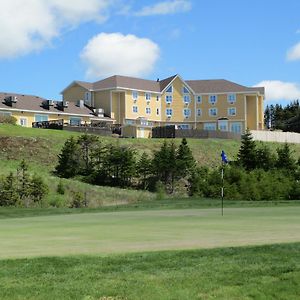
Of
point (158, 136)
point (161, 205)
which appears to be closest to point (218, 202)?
point (161, 205)

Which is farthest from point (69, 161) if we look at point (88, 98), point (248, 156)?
point (88, 98)

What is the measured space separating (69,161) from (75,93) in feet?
187

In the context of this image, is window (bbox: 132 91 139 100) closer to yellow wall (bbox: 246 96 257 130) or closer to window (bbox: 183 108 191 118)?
window (bbox: 183 108 191 118)

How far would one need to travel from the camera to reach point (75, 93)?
115 m

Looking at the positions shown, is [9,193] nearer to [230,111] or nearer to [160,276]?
[160,276]

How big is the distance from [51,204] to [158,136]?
43973mm

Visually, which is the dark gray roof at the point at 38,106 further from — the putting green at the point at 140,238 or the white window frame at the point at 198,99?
the putting green at the point at 140,238

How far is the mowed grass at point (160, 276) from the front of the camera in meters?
8.95

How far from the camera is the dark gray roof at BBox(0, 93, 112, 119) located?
3816 inches

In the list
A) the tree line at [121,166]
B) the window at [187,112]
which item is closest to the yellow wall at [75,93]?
the window at [187,112]

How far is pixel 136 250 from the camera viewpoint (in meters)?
13.9

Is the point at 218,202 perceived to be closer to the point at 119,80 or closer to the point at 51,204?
the point at 51,204

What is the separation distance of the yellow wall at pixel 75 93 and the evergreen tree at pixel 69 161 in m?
53.7

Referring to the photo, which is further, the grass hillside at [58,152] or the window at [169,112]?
the window at [169,112]
